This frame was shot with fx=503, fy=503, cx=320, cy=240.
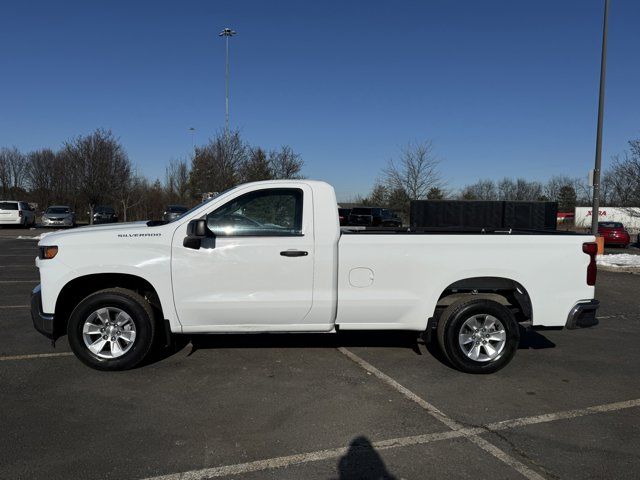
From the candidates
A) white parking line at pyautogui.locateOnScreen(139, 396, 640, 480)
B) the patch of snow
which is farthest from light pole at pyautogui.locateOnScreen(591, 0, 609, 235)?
white parking line at pyautogui.locateOnScreen(139, 396, 640, 480)

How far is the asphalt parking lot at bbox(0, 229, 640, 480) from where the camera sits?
Result: 3324 millimetres

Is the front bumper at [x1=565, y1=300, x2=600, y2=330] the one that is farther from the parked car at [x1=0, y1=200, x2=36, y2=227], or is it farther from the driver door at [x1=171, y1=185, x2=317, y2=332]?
the parked car at [x1=0, y1=200, x2=36, y2=227]

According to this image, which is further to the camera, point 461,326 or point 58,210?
point 58,210

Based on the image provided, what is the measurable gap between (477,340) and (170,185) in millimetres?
53896

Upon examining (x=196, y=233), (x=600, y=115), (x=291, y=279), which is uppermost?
(x=600, y=115)

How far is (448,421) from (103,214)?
36.8 meters

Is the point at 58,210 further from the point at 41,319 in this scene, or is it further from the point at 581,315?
the point at 581,315

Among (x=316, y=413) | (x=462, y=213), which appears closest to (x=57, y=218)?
(x=462, y=213)

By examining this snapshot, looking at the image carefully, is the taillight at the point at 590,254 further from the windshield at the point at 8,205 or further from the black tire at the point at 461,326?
the windshield at the point at 8,205

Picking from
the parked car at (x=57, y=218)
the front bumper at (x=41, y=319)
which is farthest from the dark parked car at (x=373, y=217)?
the front bumper at (x=41, y=319)

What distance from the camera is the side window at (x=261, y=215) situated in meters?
4.98

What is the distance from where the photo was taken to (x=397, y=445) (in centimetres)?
360

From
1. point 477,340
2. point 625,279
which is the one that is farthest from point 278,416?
point 625,279

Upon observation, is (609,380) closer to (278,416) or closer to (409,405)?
(409,405)
